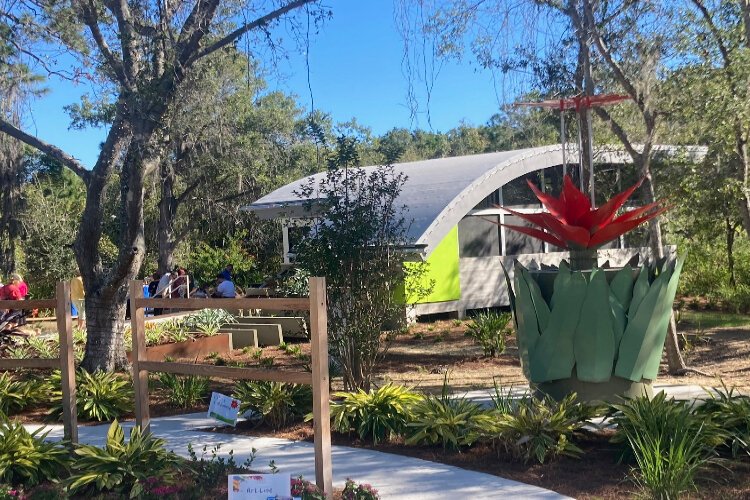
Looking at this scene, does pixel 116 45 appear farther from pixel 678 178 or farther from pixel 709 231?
pixel 709 231

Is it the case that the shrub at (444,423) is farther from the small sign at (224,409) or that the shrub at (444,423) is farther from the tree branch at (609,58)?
the tree branch at (609,58)

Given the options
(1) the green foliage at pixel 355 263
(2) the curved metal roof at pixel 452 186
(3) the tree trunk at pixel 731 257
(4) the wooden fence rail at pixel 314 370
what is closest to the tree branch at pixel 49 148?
(1) the green foliage at pixel 355 263

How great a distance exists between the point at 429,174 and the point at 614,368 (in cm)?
1262

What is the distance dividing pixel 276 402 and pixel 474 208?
13.0 meters

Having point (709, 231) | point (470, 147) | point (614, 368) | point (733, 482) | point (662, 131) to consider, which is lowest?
point (733, 482)

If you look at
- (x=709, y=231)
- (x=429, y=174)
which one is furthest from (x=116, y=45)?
(x=709, y=231)

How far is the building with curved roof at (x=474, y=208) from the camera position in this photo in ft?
58.5

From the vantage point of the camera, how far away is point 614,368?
7.86 m

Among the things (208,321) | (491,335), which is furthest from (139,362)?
(208,321)

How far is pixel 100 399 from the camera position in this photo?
912cm

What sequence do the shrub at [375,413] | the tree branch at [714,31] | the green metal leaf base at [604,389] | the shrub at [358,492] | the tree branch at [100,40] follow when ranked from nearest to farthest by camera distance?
the shrub at [358,492], the shrub at [375,413], the green metal leaf base at [604,389], the tree branch at [100,40], the tree branch at [714,31]

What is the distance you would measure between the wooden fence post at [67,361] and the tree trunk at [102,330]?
410 centimetres

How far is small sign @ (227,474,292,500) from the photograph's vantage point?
4887mm

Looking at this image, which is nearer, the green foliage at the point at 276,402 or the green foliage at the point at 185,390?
the green foliage at the point at 276,402
